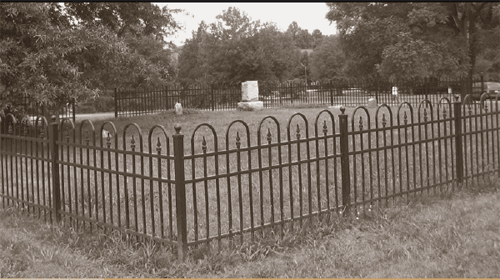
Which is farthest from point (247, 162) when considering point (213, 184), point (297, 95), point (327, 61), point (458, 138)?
point (327, 61)

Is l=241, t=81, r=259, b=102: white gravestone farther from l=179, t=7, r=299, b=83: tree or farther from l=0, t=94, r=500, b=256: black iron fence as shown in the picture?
l=179, t=7, r=299, b=83: tree

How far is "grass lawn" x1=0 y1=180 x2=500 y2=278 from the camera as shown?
4609 millimetres

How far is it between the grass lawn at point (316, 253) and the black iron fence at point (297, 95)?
16.1 meters

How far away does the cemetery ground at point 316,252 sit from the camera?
15.2 feet

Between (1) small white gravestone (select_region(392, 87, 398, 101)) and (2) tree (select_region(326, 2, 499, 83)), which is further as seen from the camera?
(2) tree (select_region(326, 2, 499, 83))

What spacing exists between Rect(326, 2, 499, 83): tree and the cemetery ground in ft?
76.4

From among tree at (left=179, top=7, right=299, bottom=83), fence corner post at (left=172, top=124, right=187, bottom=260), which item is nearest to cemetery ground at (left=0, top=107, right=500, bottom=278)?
Result: fence corner post at (left=172, top=124, right=187, bottom=260)

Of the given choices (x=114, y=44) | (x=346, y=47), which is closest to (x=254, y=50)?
(x=346, y=47)

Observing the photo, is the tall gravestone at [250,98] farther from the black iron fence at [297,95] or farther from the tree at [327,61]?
the tree at [327,61]

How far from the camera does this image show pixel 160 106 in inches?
946

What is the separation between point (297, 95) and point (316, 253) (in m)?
21.5

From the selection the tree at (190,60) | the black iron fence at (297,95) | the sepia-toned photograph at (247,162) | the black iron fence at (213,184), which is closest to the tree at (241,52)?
the tree at (190,60)

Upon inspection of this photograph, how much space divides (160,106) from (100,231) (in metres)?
18.7

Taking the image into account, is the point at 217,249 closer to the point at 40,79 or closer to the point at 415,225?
the point at 415,225
